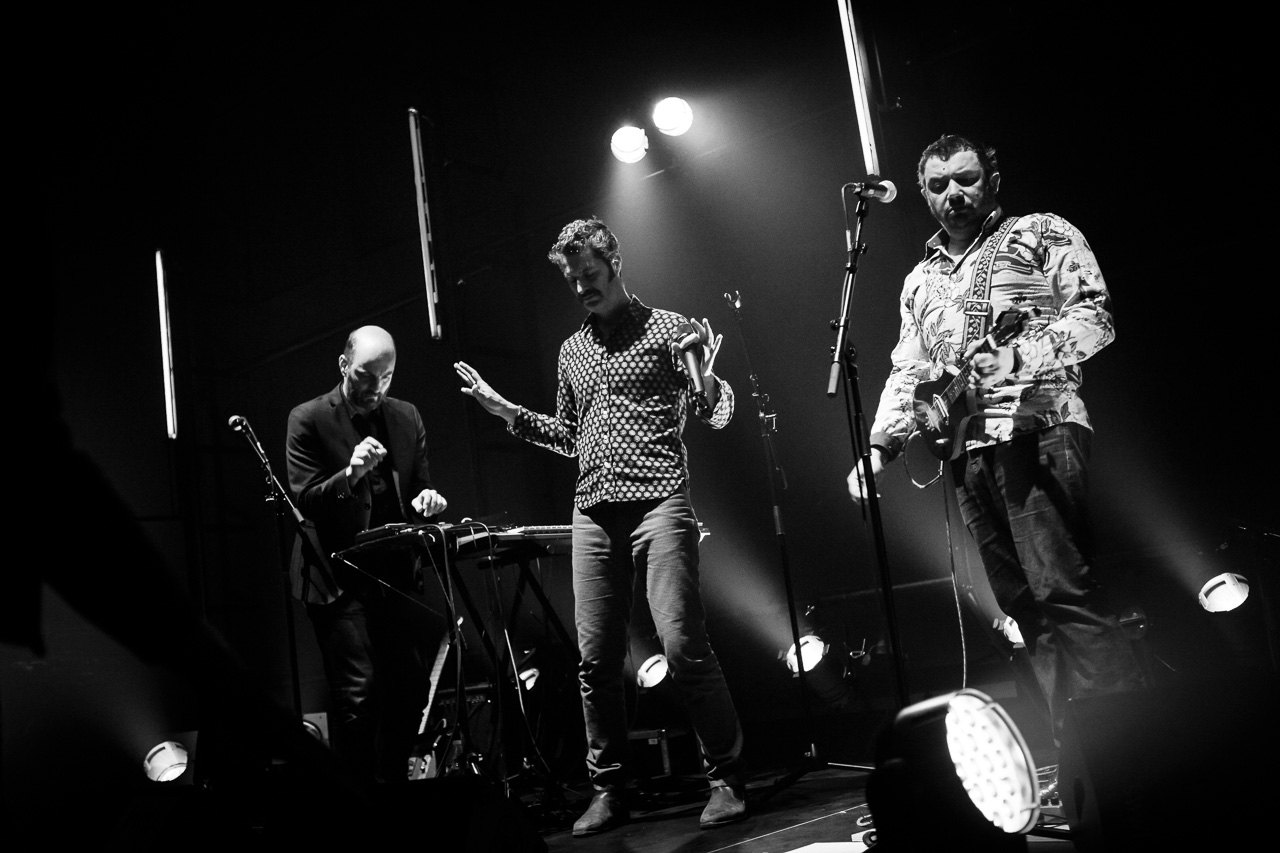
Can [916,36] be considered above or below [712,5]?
below

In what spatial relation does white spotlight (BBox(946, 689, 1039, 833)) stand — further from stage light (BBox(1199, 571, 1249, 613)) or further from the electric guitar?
stage light (BBox(1199, 571, 1249, 613))

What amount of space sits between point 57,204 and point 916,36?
648 cm

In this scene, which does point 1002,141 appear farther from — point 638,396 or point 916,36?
point 638,396

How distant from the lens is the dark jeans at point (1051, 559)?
2.53m

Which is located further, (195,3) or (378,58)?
(378,58)

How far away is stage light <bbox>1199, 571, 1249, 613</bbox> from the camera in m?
3.85

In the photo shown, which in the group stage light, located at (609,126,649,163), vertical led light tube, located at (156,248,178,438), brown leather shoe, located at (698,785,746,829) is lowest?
brown leather shoe, located at (698,785,746,829)

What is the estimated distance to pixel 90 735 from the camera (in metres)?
6.83

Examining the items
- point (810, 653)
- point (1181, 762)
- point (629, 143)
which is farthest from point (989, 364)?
point (629, 143)

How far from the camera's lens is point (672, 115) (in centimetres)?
591

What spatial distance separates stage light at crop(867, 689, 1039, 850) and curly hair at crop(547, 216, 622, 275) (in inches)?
83.5

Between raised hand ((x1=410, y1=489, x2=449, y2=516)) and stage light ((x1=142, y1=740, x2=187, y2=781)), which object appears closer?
raised hand ((x1=410, y1=489, x2=449, y2=516))

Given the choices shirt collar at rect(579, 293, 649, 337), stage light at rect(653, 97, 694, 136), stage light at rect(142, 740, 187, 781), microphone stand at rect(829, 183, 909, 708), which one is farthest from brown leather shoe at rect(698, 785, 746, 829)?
stage light at rect(142, 740, 187, 781)

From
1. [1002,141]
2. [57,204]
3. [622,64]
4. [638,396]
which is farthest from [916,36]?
[57,204]
